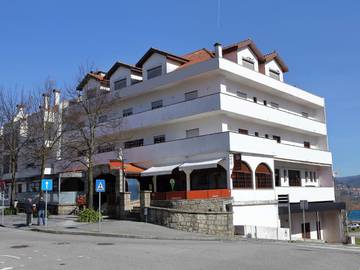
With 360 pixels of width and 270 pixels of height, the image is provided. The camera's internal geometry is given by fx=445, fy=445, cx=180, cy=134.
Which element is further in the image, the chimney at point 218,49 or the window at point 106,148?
the window at point 106,148

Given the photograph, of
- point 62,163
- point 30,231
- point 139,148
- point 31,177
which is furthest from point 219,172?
point 31,177

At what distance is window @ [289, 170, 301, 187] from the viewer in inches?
1760

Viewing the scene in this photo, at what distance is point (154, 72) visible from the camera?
134 feet

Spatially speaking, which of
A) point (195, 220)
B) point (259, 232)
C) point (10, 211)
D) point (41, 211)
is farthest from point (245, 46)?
point (10, 211)

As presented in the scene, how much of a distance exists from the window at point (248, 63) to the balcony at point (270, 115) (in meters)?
4.25

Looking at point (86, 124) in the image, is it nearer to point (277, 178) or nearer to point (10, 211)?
point (10, 211)

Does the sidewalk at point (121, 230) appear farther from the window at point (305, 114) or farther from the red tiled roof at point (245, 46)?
the window at point (305, 114)

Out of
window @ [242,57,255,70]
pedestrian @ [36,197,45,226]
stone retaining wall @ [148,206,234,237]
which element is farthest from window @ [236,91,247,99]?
pedestrian @ [36,197,45,226]

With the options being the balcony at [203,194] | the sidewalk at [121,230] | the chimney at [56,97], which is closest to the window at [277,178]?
the balcony at [203,194]

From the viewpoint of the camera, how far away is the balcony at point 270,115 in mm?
34969

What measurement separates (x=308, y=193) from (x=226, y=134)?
14.2m

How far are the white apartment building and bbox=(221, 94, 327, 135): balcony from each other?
87mm

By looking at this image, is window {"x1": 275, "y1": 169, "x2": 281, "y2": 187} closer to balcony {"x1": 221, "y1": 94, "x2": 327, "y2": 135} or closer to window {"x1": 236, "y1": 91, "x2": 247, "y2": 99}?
balcony {"x1": 221, "y1": 94, "x2": 327, "y2": 135}

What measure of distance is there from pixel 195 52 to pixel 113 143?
40.3ft
